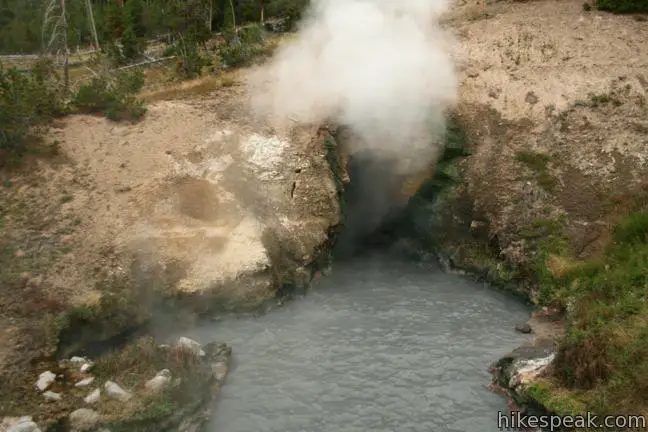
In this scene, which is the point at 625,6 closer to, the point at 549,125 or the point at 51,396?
the point at 549,125

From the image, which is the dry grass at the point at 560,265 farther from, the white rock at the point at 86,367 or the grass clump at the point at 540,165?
the white rock at the point at 86,367

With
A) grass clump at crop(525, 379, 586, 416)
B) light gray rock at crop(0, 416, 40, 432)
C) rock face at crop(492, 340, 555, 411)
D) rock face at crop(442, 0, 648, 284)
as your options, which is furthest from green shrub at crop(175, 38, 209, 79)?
grass clump at crop(525, 379, 586, 416)

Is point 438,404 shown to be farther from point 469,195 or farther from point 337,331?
point 469,195

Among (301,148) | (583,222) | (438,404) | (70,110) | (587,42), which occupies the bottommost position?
(438,404)

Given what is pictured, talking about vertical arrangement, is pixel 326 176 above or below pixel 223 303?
above

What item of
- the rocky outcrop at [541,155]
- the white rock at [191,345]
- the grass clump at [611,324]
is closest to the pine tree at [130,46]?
the rocky outcrop at [541,155]

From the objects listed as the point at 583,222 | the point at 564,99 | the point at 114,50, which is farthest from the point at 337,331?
the point at 114,50

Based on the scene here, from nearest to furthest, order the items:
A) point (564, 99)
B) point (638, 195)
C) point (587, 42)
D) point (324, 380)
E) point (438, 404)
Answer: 1. point (438, 404)
2. point (324, 380)
3. point (638, 195)
4. point (564, 99)
5. point (587, 42)
